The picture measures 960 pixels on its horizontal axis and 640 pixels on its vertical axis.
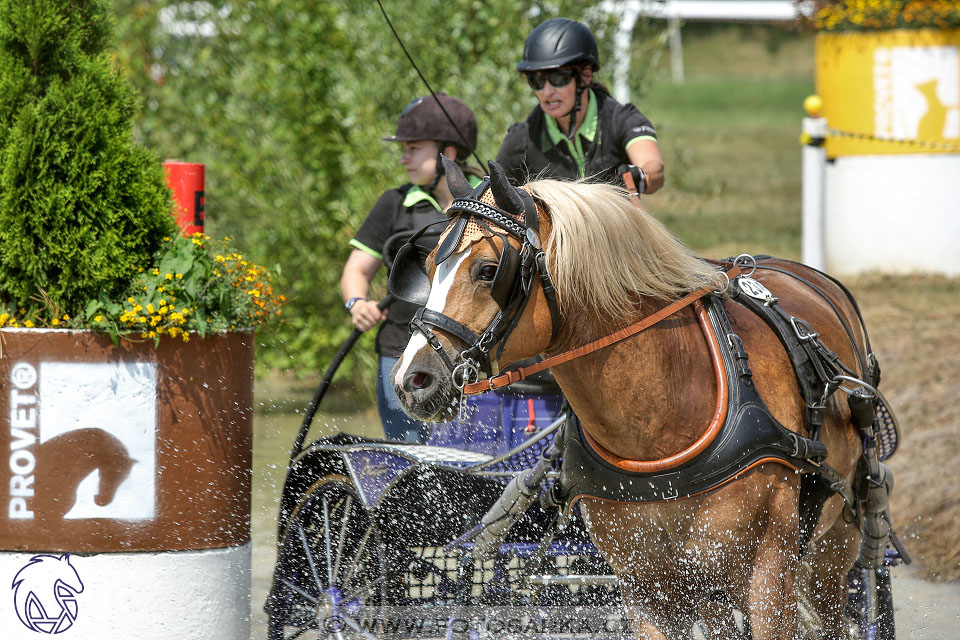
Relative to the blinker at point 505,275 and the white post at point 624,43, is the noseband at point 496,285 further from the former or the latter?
the white post at point 624,43

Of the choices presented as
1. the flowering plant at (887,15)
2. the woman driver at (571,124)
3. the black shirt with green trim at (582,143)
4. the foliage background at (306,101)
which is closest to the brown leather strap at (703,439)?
the woman driver at (571,124)

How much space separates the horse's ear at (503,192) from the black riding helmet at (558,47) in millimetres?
1237

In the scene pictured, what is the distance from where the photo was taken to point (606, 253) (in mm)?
2814

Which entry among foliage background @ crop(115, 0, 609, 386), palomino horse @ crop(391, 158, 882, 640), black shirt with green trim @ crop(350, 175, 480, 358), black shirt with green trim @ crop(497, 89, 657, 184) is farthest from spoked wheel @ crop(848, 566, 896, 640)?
foliage background @ crop(115, 0, 609, 386)

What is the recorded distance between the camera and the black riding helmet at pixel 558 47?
3.83 m

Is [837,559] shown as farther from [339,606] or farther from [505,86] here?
[505,86]

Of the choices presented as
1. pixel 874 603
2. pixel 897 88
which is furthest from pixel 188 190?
pixel 897 88

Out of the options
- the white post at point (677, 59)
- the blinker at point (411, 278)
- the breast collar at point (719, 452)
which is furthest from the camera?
the white post at point (677, 59)

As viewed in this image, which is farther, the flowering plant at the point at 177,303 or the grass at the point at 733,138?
the grass at the point at 733,138

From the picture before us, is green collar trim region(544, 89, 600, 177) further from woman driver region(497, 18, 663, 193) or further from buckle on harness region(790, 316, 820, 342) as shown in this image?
buckle on harness region(790, 316, 820, 342)

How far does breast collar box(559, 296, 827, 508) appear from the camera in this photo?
287 cm

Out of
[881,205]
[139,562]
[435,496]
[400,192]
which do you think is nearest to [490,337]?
[435,496]

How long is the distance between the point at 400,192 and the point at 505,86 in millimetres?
2612

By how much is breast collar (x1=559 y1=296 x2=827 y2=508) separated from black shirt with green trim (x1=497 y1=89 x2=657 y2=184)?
3.63 ft
